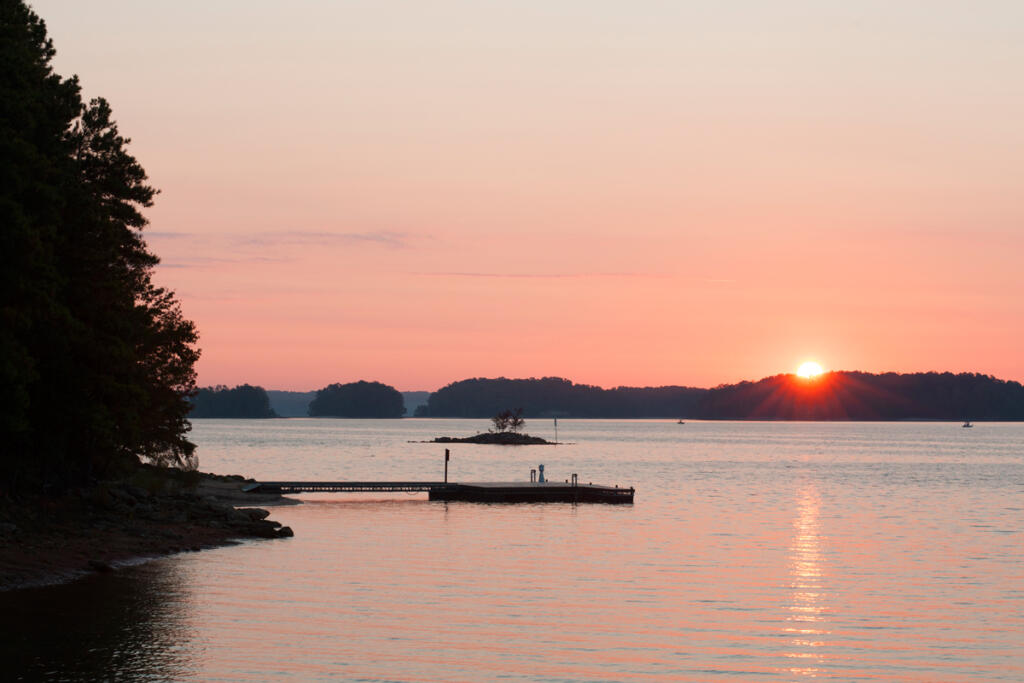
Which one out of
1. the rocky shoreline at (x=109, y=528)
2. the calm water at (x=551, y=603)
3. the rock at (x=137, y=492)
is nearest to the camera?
the calm water at (x=551, y=603)

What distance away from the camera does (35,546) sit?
4538cm

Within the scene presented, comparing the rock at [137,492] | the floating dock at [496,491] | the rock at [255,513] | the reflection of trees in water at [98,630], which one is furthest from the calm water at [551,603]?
the rock at [137,492]

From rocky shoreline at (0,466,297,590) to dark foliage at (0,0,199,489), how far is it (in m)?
1.67

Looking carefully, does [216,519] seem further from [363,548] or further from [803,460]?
[803,460]

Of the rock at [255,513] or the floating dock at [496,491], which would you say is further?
the floating dock at [496,491]

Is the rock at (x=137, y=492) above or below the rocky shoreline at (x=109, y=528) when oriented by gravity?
above

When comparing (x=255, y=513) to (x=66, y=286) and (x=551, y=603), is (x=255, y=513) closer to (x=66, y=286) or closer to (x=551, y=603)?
(x=66, y=286)

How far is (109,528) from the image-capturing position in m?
53.0

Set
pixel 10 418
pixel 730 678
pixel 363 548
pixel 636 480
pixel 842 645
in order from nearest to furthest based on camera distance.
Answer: pixel 730 678, pixel 842 645, pixel 10 418, pixel 363 548, pixel 636 480

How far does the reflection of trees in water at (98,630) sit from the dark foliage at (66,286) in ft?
25.5

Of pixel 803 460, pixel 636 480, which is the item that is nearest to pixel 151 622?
pixel 636 480

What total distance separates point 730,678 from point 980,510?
68181mm

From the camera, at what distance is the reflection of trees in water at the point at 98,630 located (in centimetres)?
2998

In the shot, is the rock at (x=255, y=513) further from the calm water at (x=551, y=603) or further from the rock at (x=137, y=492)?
the rock at (x=137, y=492)
